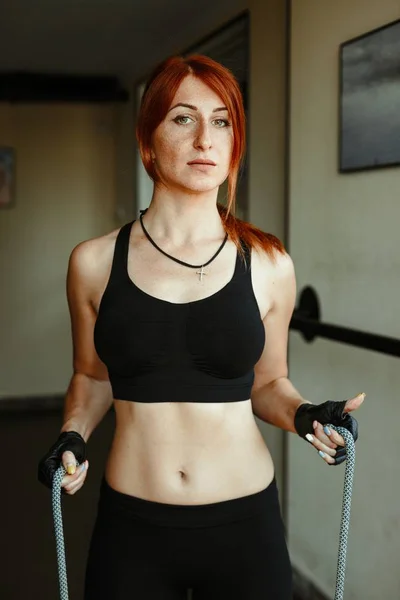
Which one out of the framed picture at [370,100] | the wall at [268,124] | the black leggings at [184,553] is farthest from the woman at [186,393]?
the wall at [268,124]

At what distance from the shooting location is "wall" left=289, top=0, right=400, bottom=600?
2.01 m

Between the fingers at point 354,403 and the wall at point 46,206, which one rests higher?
the wall at point 46,206

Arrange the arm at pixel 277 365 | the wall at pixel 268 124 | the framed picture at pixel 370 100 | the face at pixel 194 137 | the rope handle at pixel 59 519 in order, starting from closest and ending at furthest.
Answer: the rope handle at pixel 59 519 < the face at pixel 194 137 < the arm at pixel 277 365 < the framed picture at pixel 370 100 < the wall at pixel 268 124

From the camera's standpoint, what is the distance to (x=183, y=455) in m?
1.29

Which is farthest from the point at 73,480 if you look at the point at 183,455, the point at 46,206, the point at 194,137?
the point at 46,206

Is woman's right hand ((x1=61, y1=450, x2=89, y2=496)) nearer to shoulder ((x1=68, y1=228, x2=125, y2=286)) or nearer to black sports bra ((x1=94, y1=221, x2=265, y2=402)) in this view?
black sports bra ((x1=94, y1=221, x2=265, y2=402))

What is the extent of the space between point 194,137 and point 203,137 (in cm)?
2

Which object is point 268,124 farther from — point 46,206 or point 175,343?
point 46,206

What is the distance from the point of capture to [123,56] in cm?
450

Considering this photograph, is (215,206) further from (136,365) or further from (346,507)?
(346,507)

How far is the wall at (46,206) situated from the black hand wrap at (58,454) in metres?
3.71

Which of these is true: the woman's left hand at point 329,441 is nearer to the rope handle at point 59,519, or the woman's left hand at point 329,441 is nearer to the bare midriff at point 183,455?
the bare midriff at point 183,455

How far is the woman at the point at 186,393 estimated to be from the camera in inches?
50.0

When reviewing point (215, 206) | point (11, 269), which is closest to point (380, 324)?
point (215, 206)
